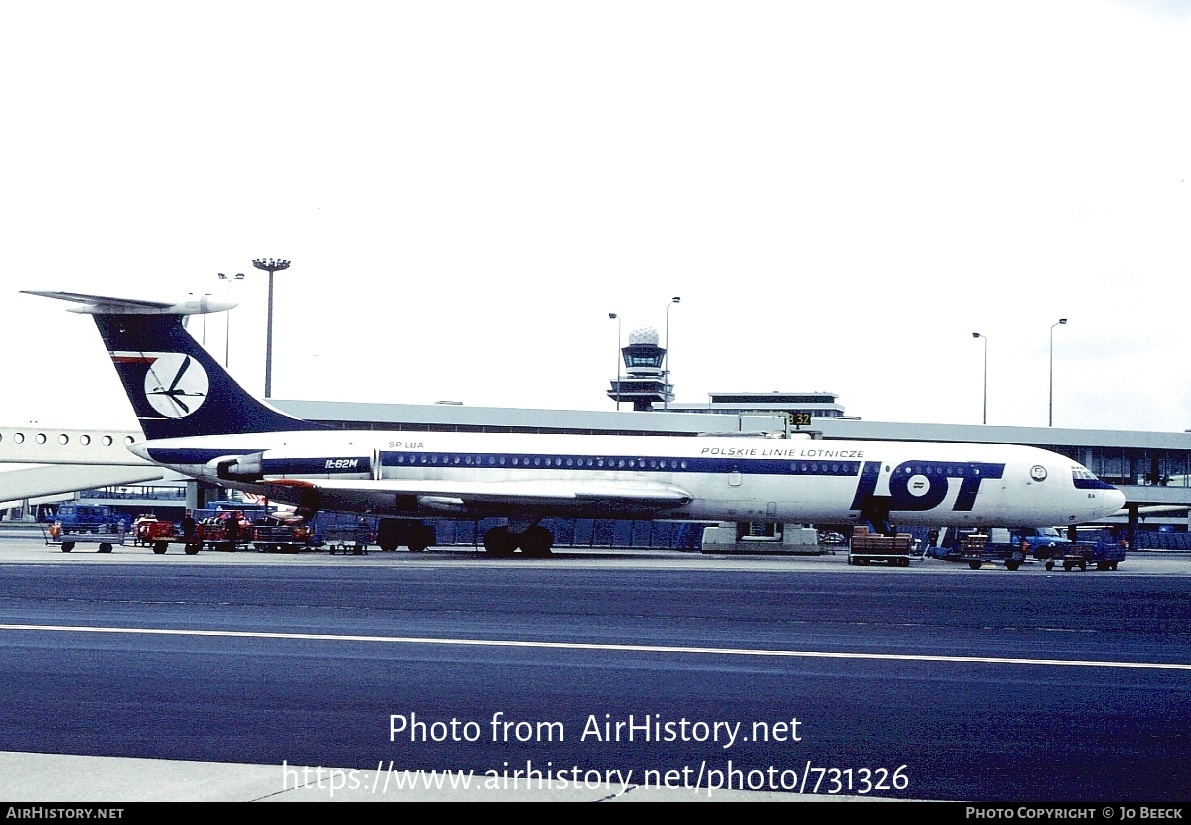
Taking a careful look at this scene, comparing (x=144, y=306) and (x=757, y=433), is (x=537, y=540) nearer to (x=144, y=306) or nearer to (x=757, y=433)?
(x=144, y=306)

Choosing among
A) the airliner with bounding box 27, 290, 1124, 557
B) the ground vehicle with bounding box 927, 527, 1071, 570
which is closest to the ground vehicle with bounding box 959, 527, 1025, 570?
the ground vehicle with bounding box 927, 527, 1071, 570

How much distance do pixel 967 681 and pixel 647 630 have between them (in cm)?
516

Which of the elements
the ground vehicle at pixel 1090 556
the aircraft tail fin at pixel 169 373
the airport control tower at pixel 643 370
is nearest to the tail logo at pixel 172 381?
the aircraft tail fin at pixel 169 373

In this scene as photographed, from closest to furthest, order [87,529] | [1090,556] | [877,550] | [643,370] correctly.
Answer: [1090,556]
[877,550]
[87,529]
[643,370]

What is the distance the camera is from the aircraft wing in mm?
39188

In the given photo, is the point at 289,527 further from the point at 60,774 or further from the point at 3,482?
the point at 60,774

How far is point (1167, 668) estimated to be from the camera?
12375 mm

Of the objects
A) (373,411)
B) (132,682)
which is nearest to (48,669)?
(132,682)

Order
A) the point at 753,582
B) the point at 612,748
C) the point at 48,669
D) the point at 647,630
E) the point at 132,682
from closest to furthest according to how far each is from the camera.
A: 1. the point at 612,748
2. the point at 132,682
3. the point at 48,669
4. the point at 647,630
5. the point at 753,582

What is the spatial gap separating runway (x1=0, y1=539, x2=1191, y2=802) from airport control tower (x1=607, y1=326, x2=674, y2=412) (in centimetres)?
8530

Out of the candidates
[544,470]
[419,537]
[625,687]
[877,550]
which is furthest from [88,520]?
[625,687]

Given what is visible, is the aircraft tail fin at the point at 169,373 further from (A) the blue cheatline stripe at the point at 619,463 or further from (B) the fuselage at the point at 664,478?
(A) the blue cheatline stripe at the point at 619,463

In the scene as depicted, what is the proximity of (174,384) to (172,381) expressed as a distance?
0.43ft

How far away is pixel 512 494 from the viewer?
39.4m
